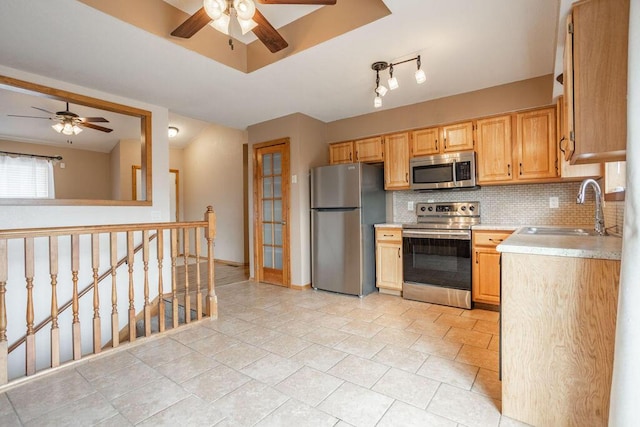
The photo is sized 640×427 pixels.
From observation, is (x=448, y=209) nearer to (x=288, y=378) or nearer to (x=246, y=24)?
(x=288, y=378)

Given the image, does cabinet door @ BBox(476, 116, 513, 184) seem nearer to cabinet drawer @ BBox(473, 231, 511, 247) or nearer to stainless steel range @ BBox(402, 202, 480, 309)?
stainless steel range @ BBox(402, 202, 480, 309)

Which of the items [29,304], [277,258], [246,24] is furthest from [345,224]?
[29,304]

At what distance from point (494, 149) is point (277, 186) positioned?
283cm

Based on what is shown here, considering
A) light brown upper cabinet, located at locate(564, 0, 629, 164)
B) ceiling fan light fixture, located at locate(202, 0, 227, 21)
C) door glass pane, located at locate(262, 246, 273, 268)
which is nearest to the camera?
light brown upper cabinet, located at locate(564, 0, 629, 164)

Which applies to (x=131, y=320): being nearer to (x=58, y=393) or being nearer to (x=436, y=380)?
(x=58, y=393)

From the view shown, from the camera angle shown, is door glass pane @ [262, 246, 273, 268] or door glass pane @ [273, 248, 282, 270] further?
door glass pane @ [262, 246, 273, 268]

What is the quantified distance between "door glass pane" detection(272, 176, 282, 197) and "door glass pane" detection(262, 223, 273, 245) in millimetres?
492

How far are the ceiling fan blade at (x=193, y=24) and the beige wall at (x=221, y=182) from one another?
12.5 feet

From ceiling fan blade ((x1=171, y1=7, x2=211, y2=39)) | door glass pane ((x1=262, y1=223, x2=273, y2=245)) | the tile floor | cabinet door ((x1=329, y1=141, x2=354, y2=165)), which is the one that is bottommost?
the tile floor

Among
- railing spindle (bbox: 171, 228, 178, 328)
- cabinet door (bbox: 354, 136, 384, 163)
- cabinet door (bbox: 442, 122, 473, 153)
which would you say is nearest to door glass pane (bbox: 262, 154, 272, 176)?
cabinet door (bbox: 354, 136, 384, 163)

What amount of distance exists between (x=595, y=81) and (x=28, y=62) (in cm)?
400

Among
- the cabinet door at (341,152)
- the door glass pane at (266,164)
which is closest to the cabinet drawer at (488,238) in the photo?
the cabinet door at (341,152)

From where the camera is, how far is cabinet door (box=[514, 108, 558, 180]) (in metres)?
2.96

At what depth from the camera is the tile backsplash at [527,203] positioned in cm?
306
